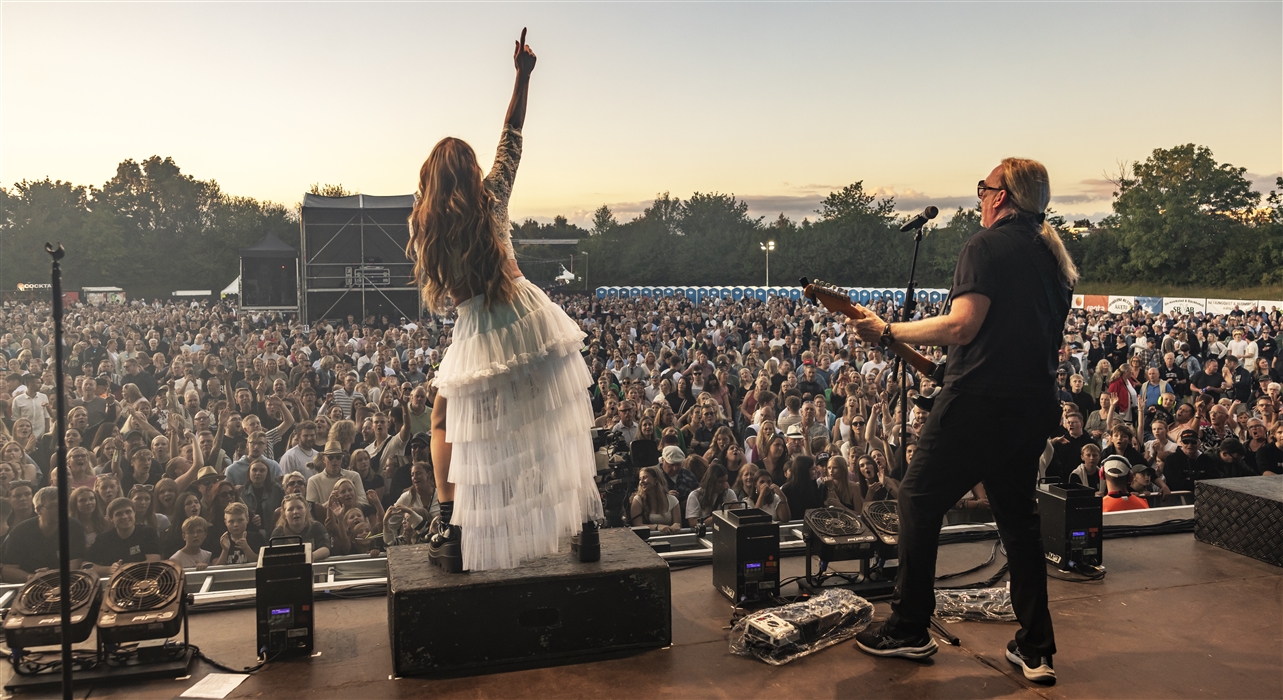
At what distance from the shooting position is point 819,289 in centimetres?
272

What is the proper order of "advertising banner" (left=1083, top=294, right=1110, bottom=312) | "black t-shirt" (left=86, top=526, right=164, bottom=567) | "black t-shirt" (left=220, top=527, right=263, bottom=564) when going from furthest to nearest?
"advertising banner" (left=1083, top=294, right=1110, bottom=312), "black t-shirt" (left=220, top=527, right=263, bottom=564), "black t-shirt" (left=86, top=526, right=164, bottom=567)

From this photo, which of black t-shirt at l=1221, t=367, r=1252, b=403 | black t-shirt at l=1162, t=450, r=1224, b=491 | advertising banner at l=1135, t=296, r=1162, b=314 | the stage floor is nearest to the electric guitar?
the stage floor

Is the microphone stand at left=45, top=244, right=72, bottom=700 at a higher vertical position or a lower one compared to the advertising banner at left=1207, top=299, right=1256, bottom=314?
lower

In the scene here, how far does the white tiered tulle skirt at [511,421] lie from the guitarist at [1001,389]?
0.96 m

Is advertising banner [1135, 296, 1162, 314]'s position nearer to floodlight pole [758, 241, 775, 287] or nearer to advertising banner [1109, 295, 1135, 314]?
advertising banner [1109, 295, 1135, 314]

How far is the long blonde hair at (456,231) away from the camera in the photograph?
2.59 metres

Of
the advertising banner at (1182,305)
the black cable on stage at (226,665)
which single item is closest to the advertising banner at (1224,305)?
the advertising banner at (1182,305)

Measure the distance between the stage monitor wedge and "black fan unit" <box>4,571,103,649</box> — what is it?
13171 millimetres

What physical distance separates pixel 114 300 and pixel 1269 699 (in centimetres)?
2116

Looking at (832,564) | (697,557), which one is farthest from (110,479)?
(832,564)

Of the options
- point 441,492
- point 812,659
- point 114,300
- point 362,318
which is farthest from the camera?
point 114,300

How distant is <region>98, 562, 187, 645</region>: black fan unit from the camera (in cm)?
262

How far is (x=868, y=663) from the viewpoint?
264cm

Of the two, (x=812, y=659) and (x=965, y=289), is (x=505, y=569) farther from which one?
(x=965, y=289)
